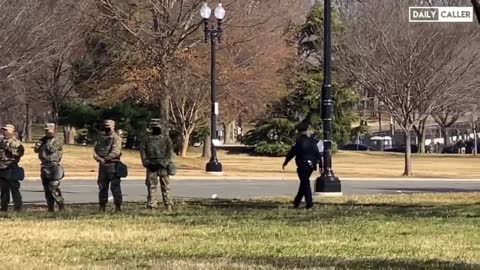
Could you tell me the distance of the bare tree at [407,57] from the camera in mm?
37375

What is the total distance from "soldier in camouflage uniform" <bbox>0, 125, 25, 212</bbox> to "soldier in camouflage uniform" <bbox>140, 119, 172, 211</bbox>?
2150 mm

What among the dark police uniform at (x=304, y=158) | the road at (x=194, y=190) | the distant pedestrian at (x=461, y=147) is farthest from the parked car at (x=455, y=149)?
the dark police uniform at (x=304, y=158)

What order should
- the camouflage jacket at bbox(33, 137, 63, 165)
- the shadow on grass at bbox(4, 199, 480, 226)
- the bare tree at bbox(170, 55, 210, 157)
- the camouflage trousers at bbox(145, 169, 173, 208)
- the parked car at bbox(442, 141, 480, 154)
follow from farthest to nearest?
the parked car at bbox(442, 141, 480, 154) → the bare tree at bbox(170, 55, 210, 157) → the camouflage trousers at bbox(145, 169, 173, 208) → the camouflage jacket at bbox(33, 137, 63, 165) → the shadow on grass at bbox(4, 199, 480, 226)

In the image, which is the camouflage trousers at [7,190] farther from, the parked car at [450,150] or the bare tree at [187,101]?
the parked car at [450,150]

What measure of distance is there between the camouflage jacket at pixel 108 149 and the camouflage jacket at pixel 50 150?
0.66 m

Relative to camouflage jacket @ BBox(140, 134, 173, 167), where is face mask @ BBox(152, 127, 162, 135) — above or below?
above

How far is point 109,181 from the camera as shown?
15211 millimetres

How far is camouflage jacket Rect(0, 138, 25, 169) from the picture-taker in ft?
50.5

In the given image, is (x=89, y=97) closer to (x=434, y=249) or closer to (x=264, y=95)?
(x=264, y=95)

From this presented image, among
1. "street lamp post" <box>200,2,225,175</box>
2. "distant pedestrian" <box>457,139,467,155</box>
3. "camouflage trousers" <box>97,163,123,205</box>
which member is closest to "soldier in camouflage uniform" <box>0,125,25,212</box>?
"camouflage trousers" <box>97,163,123,205</box>

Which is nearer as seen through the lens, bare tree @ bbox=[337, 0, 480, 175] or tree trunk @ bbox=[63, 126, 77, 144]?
bare tree @ bbox=[337, 0, 480, 175]

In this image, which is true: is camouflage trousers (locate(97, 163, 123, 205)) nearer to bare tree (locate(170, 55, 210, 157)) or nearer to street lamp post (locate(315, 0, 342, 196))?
street lamp post (locate(315, 0, 342, 196))

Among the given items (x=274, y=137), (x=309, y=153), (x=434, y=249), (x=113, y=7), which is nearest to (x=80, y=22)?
(x=113, y=7)

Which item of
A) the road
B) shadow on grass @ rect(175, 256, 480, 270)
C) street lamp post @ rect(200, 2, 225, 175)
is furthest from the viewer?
street lamp post @ rect(200, 2, 225, 175)
